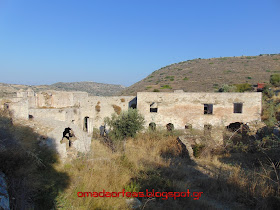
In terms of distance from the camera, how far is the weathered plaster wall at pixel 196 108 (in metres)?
16.0

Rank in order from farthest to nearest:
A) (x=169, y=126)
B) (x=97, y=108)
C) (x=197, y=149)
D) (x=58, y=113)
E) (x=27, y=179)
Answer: (x=97, y=108) → (x=169, y=126) → (x=58, y=113) → (x=197, y=149) → (x=27, y=179)

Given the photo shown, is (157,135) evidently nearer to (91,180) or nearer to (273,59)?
(91,180)

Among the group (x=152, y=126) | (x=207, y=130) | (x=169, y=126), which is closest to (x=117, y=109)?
(x=152, y=126)

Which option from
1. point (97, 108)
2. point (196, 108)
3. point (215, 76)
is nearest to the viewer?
point (196, 108)

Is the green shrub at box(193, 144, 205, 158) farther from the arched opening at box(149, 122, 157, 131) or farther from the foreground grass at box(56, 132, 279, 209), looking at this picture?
the arched opening at box(149, 122, 157, 131)

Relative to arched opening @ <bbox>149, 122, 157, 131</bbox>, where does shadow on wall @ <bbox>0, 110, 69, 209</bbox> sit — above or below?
above

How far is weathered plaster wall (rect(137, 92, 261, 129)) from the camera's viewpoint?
16.0 m

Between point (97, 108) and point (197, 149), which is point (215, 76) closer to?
point (97, 108)

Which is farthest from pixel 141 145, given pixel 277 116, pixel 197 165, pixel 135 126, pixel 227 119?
pixel 277 116

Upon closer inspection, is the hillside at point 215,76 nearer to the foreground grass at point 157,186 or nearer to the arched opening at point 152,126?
the arched opening at point 152,126

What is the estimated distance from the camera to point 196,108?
16.3m

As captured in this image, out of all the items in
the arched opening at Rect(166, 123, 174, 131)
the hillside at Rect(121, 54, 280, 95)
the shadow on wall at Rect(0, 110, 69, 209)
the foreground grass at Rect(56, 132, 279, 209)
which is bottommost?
the arched opening at Rect(166, 123, 174, 131)

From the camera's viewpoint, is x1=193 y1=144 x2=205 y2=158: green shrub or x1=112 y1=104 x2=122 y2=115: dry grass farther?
x1=112 y1=104 x2=122 y2=115: dry grass

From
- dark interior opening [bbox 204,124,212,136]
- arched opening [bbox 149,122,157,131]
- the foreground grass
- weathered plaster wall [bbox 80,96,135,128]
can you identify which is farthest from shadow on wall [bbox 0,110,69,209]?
weathered plaster wall [bbox 80,96,135,128]
